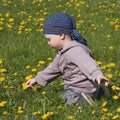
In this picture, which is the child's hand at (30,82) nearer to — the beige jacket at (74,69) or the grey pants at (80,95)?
the beige jacket at (74,69)

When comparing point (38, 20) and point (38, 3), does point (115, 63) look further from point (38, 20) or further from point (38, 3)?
point (38, 3)

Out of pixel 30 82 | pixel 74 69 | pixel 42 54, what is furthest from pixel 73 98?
pixel 42 54

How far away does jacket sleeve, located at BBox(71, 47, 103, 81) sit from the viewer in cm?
473

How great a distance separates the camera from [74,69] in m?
5.34

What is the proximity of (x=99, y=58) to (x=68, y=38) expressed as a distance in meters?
1.95

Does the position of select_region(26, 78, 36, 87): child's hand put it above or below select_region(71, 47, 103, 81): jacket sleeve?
below

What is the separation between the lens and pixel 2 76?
623 centimetres

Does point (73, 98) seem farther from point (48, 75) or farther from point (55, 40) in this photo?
point (55, 40)

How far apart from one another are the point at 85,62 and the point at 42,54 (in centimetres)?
238

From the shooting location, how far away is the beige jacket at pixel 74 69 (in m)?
5.04

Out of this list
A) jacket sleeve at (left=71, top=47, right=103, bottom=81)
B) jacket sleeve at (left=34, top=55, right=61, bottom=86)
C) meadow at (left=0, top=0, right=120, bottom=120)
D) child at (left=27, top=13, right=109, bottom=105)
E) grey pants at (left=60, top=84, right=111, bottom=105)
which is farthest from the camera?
jacket sleeve at (left=34, top=55, right=61, bottom=86)

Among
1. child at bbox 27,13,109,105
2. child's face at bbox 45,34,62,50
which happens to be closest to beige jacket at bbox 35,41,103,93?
child at bbox 27,13,109,105

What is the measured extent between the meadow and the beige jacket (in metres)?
0.20

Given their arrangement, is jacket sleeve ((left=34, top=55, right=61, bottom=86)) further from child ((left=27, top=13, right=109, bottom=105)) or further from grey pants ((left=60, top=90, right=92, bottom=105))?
grey pants ((left=60, top=90, right=92, bottom=105))
